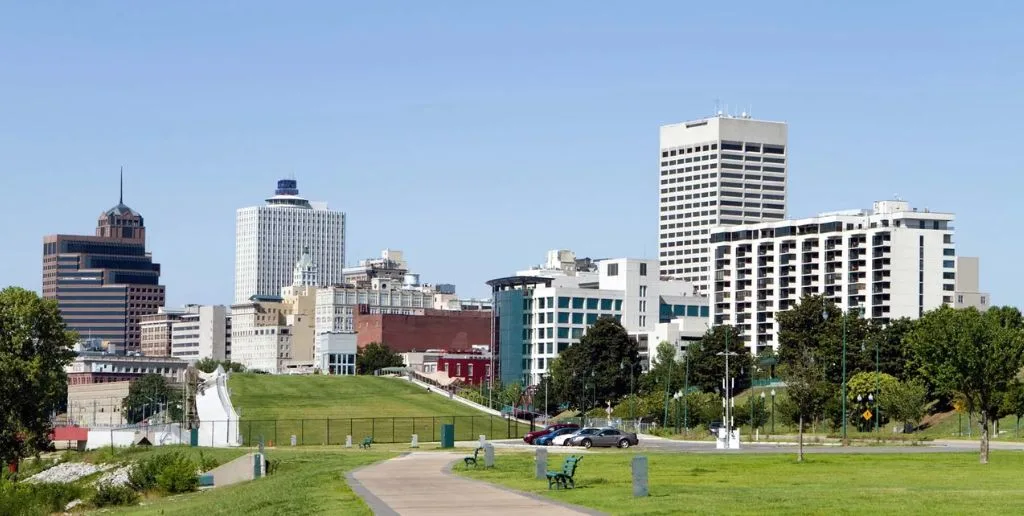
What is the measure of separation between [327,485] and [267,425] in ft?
320

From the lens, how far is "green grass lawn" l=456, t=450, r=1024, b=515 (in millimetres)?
41062

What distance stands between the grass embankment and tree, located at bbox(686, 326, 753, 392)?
25.1 meters

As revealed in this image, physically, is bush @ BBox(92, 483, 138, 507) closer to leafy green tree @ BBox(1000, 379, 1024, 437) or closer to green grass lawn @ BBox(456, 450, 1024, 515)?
green grass lawn @ BBox(456, 450, 1024, 515)

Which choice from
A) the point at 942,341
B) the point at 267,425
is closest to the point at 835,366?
the point at 267,425

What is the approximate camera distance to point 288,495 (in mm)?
53969

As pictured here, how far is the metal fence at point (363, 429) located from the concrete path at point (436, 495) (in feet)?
233

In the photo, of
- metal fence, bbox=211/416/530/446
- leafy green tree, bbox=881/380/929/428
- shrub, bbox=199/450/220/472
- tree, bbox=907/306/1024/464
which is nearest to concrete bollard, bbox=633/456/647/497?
tree, bbox=907/306/1024/464

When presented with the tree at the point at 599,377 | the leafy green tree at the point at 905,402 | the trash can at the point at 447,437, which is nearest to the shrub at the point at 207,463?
the trash can at the point at 447,437

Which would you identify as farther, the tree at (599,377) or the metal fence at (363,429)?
the tree at (599,377)

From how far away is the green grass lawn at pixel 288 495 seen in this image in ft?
156

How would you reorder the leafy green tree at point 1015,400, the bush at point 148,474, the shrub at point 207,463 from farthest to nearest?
1. the leafy green tree at point 1015,400
2. the shrub at point 207,463
3. the bush at point 148,474

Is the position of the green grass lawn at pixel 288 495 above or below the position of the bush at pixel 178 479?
above

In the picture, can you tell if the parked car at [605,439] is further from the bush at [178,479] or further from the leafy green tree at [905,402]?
the leafy green tree at [905,402]

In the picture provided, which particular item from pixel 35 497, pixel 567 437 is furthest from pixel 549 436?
pixel 35 497
